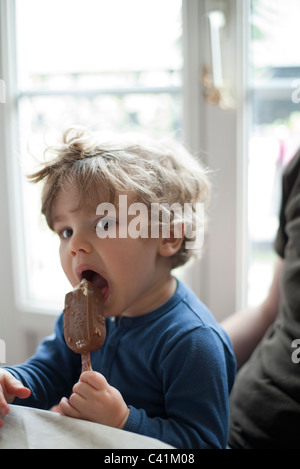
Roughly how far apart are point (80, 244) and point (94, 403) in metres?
0.26

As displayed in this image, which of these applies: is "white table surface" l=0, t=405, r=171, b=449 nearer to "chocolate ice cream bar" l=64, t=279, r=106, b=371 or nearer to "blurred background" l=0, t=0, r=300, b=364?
"chocolate ice cream bar" l=64, t=279, r=106, b=371

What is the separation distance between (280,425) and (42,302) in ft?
3.24

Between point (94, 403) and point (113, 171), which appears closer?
point (94, 403)

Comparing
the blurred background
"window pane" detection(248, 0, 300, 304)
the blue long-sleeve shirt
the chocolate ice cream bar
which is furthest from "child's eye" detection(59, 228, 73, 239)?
"window pane" detection(248, 0, 300, 304)

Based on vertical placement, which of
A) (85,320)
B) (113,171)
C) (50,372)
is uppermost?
(113,171)

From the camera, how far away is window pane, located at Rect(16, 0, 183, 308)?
5.12 feet

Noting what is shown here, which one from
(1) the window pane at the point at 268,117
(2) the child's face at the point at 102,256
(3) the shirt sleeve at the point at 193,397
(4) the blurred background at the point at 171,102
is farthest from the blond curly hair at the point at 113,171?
(1) the window pane at the point at 268,117

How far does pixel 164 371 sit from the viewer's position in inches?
35.8

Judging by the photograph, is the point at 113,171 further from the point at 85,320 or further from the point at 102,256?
the point at 85,320

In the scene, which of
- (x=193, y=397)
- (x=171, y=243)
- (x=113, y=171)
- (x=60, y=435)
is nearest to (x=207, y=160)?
(x=171, y=243)

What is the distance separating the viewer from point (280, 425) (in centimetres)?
100

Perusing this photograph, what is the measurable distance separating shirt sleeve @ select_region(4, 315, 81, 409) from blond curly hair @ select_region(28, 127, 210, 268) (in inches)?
11.9

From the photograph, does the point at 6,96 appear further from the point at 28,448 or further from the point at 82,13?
the point at 28,448

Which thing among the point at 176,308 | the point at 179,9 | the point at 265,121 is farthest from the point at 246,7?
the point at 176,308
